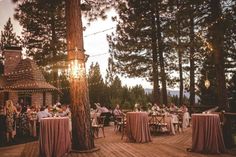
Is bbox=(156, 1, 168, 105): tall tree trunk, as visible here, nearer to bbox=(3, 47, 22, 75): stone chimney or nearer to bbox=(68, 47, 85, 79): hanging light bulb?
bbox=(3, 47, 22, 75): stone chimney

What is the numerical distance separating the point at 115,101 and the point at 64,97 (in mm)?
6128

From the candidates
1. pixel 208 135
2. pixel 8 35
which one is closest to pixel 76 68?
pixel 208 135

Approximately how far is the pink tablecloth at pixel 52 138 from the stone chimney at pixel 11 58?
15209 mm

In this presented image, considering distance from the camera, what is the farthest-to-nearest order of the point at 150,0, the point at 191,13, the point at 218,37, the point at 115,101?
the point at 115,101, the point at 150,0, the point at 191,13, the point at 218,37

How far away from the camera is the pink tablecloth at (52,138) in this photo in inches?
285

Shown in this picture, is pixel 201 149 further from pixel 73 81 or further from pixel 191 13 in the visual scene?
pixel 191 13

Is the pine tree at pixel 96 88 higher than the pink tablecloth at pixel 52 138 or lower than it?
higher

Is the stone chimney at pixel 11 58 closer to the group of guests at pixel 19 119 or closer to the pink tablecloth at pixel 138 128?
the group of guests at pixel 19 119

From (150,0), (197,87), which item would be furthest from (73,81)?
(197,87)

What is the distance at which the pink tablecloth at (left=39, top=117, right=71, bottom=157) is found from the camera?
23.7 feet

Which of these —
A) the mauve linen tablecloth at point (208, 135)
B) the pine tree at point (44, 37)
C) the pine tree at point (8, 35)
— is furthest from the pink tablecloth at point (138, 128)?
the pine tree at point (8, 35)

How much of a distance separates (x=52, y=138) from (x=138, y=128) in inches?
126

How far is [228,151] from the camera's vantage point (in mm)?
7539

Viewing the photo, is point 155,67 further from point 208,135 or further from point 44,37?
point 208,135
